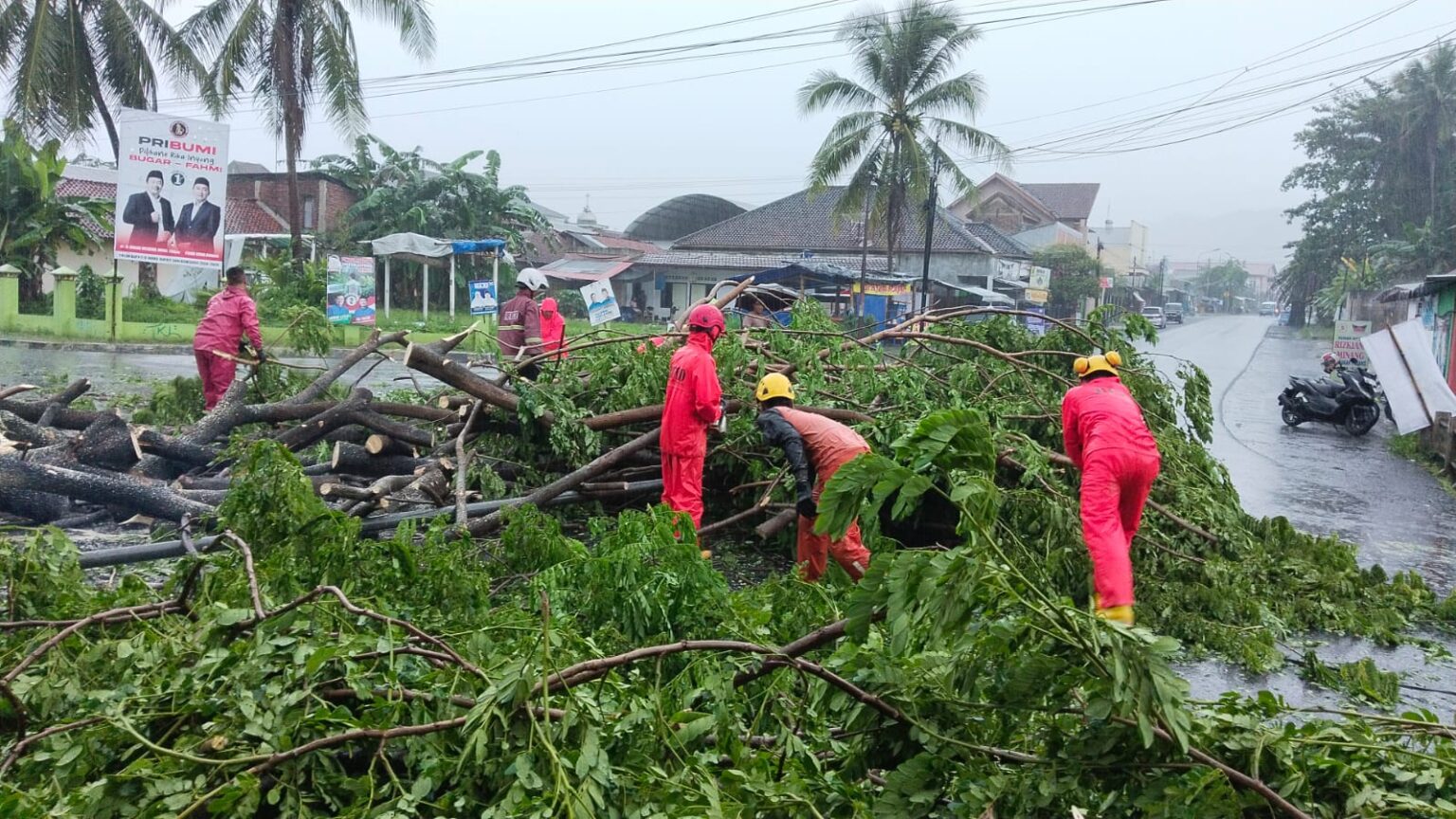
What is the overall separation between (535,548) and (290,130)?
21.0m

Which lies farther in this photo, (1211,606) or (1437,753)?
(1211,606)

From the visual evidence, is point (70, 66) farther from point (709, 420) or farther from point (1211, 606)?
point (1211, 606)

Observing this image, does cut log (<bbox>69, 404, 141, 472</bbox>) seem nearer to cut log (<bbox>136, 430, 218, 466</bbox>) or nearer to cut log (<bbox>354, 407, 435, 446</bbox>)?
cut log (<bbox>136, 430, 218, 466</bbox>)

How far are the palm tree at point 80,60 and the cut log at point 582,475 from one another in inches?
858

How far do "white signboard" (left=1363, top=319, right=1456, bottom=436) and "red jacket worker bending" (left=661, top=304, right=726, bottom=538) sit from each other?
33.0 feet

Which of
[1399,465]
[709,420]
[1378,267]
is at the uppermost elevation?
[1378,267]

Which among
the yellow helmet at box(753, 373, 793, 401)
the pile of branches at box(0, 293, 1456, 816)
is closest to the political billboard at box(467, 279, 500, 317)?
the yellow helmet at box(753, 373, 793, 401)

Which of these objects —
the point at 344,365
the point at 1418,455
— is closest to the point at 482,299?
the point at 344,365

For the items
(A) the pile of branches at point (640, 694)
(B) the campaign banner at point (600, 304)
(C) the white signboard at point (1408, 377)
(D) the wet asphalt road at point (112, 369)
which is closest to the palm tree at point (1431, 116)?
(C) the white signboard at point (1408, 377)

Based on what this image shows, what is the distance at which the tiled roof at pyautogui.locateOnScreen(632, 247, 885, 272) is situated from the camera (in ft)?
123

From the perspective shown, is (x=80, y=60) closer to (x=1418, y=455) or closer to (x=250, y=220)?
(x=250, y=220)

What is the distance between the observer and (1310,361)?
32500mm

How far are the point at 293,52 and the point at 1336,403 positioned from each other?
21.2 m

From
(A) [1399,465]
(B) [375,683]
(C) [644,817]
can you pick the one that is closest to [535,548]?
(B) [375,683]
